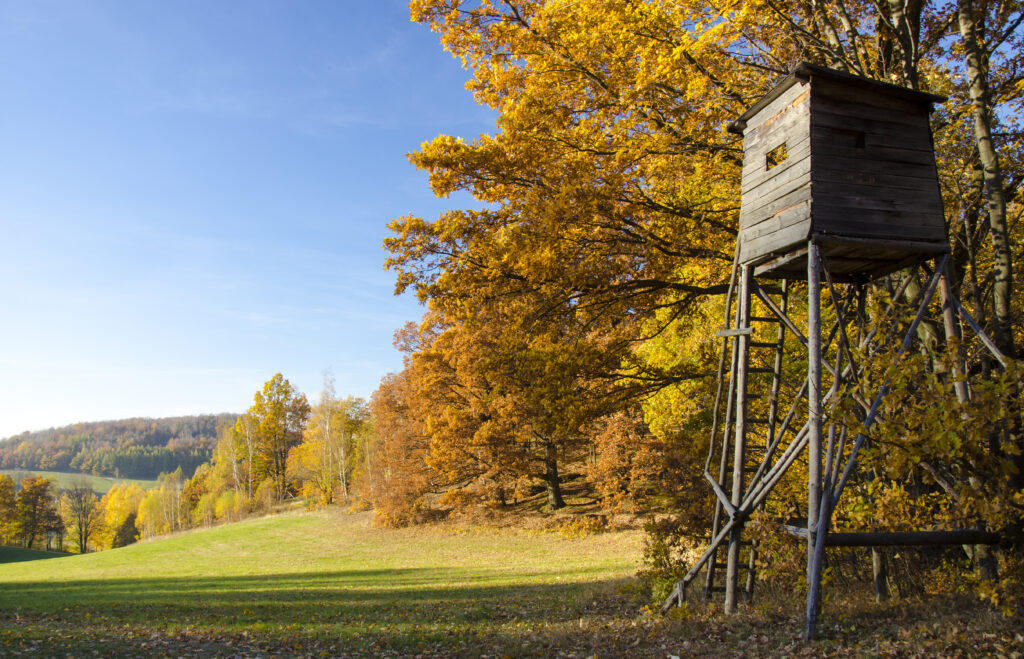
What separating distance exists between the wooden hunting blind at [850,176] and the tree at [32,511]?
7531cm

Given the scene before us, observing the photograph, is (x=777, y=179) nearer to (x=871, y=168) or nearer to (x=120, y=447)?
(x=871, y=168)

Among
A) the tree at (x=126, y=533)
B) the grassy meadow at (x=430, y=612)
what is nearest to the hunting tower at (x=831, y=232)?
Result: the grassy meadow at (x=430, y=612)

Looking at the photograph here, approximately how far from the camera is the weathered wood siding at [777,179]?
6.67m

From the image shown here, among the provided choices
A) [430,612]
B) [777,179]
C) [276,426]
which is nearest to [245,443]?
[276,426]

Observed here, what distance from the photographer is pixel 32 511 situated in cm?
6031

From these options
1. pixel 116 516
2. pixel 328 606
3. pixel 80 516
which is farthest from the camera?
pixel 116 516

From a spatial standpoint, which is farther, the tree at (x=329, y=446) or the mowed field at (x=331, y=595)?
the tree at (x=329, y=446)

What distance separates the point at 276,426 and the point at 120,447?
122174mm

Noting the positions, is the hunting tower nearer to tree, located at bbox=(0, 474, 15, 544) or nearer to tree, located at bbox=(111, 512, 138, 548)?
tree, located at bbox=(0, 474, 15, 544)

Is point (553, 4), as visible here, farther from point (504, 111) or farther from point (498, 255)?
point (498, 255)

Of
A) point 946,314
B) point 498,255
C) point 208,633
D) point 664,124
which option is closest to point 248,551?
point 208,633

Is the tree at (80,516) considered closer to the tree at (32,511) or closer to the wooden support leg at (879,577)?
the tree at (32,511)

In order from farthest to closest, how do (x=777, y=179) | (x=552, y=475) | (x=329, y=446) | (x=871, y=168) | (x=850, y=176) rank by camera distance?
(x=329, y=446) < (x=552, y=475) < (x=777, y=179) < (x=871, y=168) < (x=850, y=176)

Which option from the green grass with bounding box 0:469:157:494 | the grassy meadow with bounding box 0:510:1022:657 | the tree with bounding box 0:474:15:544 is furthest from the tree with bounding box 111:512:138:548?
the grassy meadow with bounding box 0:510:1022:657
